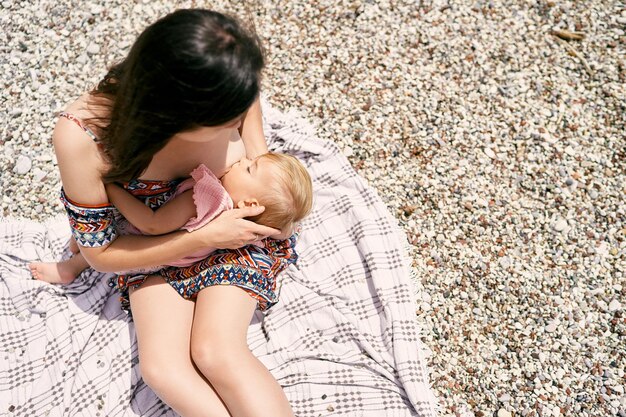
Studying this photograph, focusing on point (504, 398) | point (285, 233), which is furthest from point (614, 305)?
point (285, 233)

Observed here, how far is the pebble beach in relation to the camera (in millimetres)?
3006

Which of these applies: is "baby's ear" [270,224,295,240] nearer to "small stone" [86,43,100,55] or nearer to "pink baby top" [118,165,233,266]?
"pink baby top" [118,165,233,266]

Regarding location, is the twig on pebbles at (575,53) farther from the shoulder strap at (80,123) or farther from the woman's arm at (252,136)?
the shoulder strap at (80,123)

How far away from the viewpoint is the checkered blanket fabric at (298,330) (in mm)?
2719

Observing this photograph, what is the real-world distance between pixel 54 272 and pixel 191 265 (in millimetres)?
1004

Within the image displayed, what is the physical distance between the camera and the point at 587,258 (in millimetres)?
3275

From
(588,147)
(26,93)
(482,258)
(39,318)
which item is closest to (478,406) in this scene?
(482,258)

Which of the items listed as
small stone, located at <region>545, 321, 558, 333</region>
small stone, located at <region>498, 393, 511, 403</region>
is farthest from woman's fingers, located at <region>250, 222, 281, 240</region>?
small stone, located at <region>545, 321, 558, 333</region>

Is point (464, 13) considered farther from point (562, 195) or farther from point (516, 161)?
point (562, 195)

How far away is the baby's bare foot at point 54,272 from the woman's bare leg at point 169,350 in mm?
615

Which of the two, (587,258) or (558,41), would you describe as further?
(558,41)

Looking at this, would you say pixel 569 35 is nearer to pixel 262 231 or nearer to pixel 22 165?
pixel 262 231

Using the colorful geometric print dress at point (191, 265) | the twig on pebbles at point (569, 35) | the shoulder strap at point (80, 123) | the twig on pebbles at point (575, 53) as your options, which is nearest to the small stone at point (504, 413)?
the colorful geometric print dress at point (191, 265)

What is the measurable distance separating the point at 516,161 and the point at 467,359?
1.54 meters
